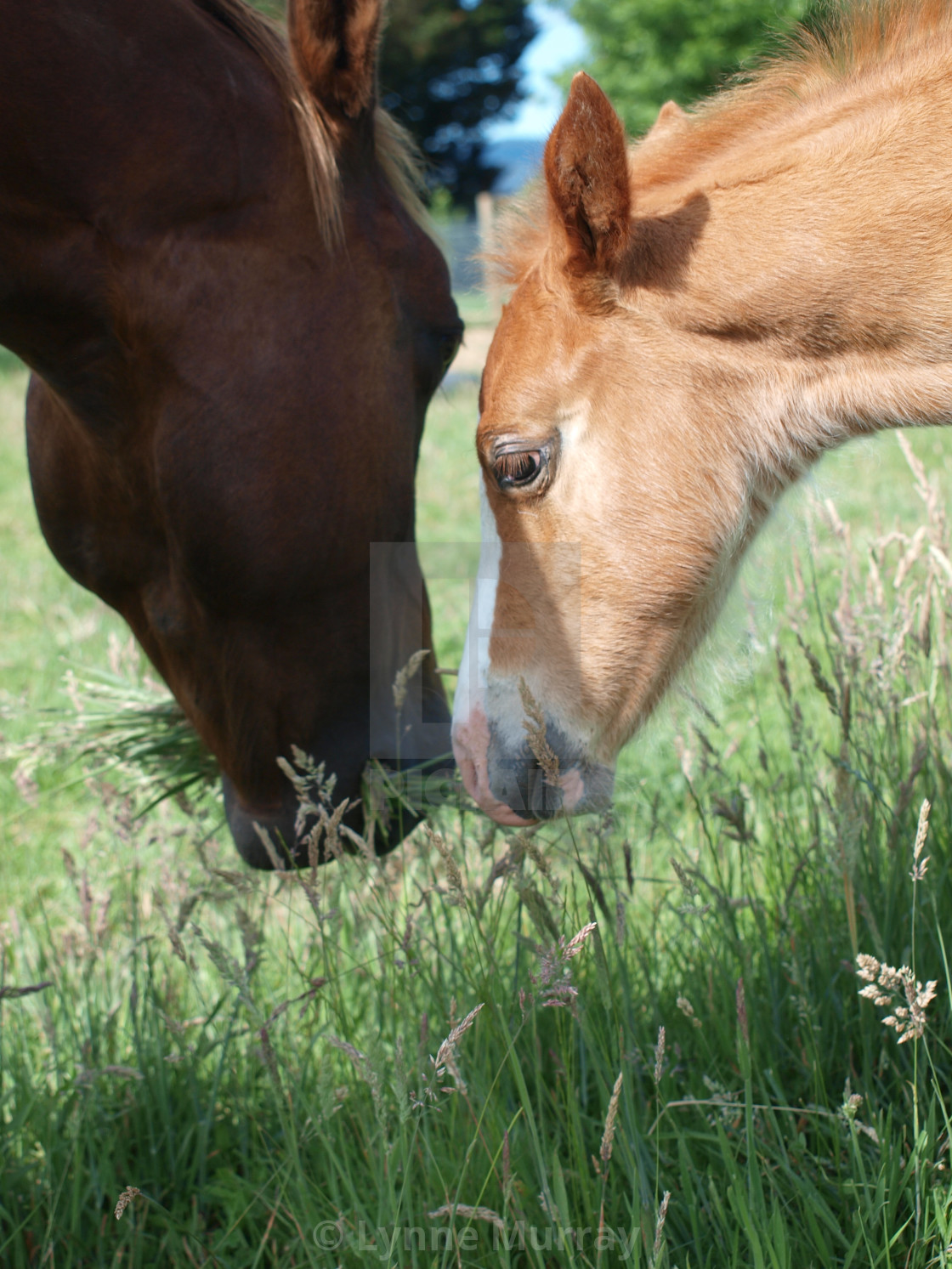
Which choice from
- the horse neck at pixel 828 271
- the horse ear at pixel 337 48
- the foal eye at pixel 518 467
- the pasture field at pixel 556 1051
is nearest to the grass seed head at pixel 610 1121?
the pasture field at pixel 556 1051

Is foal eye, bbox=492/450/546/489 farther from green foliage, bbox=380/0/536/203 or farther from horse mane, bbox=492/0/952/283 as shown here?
green foliage, bbox=380/0/536/203

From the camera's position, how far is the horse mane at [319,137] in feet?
6.11

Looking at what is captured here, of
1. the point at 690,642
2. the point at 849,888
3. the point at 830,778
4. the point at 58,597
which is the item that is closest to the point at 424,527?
the point at 58,597

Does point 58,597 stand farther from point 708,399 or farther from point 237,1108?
point 708,399

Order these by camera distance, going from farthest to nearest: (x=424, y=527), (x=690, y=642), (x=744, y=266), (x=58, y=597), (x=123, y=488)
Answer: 1. (x=424, y=527)
2. (x=58, y=597)
3. (x=690, y=642)
4. (x=123, y=488)
5. (x=744, y=266)

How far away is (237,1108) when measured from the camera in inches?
80.1

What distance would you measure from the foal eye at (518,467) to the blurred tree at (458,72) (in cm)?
3527

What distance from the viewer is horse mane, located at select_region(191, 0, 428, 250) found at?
1862 mm

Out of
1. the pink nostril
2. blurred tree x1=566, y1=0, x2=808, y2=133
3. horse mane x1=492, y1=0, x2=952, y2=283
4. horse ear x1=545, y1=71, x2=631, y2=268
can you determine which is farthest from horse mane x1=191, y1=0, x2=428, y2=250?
blurred tree x1=566, y1=0, x2=808, y2=133

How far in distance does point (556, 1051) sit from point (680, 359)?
50.8 inches

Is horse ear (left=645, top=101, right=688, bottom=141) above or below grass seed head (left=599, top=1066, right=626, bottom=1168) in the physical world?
above

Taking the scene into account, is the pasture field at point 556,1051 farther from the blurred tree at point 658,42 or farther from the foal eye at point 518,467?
the blurred tree at point 658,42

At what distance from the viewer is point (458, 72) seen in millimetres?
36844

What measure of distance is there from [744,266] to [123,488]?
4.01 feet
